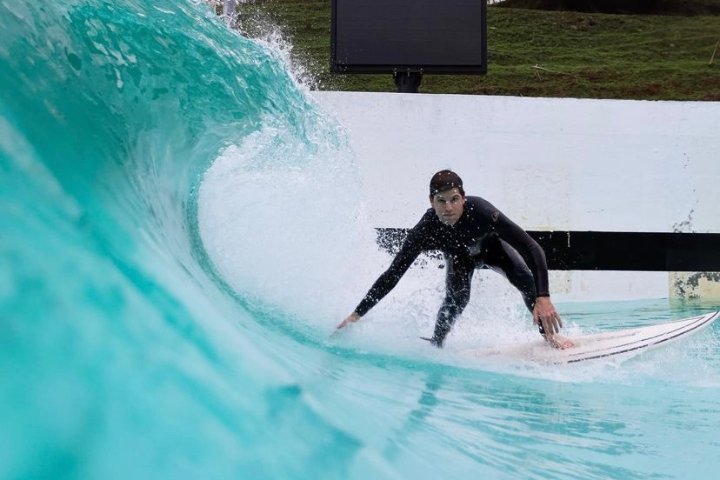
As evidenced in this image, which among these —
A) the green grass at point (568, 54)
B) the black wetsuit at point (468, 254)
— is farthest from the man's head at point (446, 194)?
the green grass at point (568, 54)

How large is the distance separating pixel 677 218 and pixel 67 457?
6.81 metres

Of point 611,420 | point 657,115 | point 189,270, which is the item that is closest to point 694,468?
point 611,420

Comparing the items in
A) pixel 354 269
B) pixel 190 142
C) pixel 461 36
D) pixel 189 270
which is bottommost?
pixel 354 269

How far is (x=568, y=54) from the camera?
42.8 feet

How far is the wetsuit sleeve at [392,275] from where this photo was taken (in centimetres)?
323

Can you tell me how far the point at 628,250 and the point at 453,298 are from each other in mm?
4001

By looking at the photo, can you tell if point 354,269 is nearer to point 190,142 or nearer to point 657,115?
point 190,142

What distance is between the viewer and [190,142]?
3709 mm

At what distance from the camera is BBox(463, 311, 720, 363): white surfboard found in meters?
3.28

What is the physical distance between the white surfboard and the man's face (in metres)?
0.66

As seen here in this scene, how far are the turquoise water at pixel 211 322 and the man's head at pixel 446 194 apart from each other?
67 cm

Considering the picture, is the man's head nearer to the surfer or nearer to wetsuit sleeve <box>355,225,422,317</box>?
the surfer

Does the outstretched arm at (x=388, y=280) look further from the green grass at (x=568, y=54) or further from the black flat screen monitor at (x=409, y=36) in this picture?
the green grass at (x=568, y=54)

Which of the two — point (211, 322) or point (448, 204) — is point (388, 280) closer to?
point (448, 204)
